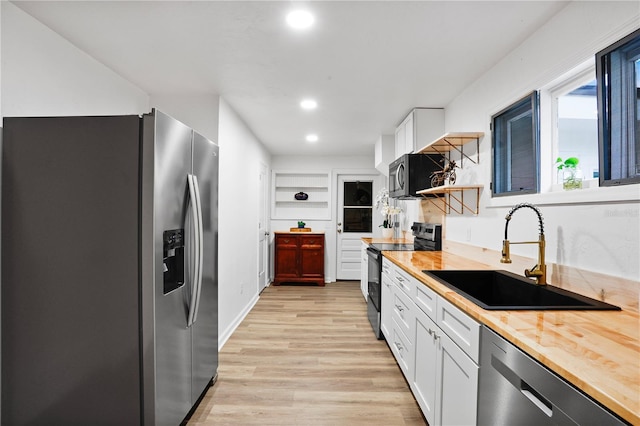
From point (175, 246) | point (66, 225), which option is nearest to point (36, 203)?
point (66, 225)

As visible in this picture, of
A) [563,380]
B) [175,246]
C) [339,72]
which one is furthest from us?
[339,72]

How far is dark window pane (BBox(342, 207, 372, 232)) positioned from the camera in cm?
643

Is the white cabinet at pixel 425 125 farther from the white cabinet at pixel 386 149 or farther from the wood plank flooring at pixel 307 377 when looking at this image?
the wood plank flooring at pixel 307 377

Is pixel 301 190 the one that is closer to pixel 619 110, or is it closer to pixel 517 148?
pixel 517 148

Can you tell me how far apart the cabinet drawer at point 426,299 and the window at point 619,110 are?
37.0 inches

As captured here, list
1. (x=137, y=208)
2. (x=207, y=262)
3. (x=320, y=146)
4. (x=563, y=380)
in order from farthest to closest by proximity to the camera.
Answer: (x=320, y=146), (x=207, y=262), (x=137, y=208), (x=563, y=380)

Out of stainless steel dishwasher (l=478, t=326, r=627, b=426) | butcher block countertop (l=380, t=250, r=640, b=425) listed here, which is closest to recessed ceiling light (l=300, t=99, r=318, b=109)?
butcher block countertop (l=380, t=250, r=640, b=425)

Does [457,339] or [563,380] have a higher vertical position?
[563,380]

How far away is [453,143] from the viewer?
293 centimetres

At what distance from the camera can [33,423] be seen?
1.64 metres

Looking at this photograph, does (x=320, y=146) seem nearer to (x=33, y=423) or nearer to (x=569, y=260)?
(x=569, y=260)

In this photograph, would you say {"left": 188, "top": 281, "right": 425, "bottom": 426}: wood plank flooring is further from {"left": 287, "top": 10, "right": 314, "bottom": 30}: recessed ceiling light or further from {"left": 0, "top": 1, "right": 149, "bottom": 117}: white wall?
{"left": 287, "top": 10, "right": 314, "bottom": 30}: recessed ceiling light

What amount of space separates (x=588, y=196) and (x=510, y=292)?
0.68 m

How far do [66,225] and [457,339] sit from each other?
1.95 m
